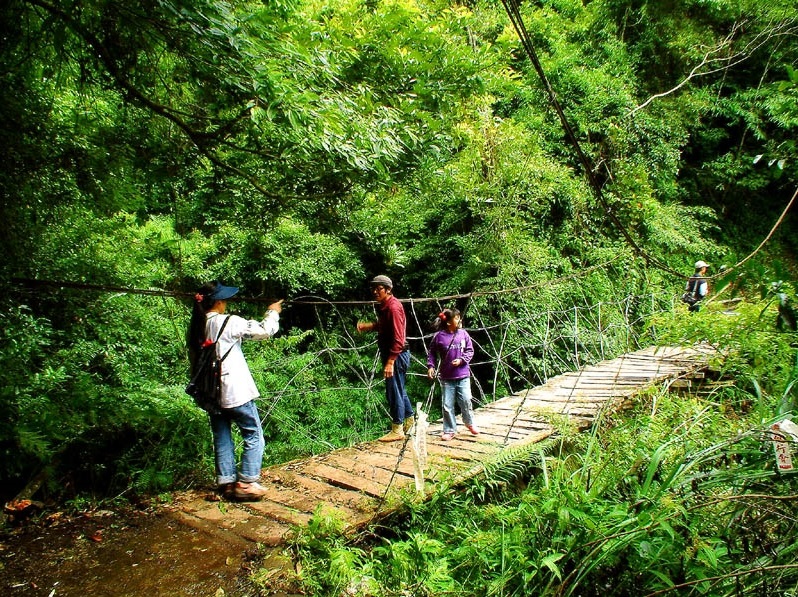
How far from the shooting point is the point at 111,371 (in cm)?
291

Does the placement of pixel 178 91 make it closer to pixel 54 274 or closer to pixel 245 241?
pixel 54 274

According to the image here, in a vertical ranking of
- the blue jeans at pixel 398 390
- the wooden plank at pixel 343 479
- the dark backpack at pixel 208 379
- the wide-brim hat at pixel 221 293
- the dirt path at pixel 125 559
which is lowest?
the wooden plank at pixel 343 479

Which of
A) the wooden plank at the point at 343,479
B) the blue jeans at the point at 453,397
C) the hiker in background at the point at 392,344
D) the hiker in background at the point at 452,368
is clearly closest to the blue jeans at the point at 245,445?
the wooden plank at the point at 343,479

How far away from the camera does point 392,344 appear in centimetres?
321

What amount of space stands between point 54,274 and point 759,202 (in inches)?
475

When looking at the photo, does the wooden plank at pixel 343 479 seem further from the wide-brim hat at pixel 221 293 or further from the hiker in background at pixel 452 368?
the wide-brim hat at pixel 221 293

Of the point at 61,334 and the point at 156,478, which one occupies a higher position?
the point at 61,334

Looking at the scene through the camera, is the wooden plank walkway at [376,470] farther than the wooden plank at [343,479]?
No

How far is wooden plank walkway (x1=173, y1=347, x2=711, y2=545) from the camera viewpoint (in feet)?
7.04

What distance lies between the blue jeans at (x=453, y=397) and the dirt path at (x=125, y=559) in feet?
5.97

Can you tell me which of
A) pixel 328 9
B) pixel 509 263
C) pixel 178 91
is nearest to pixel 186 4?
pixel 178 91

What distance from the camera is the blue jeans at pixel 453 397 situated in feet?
11.3

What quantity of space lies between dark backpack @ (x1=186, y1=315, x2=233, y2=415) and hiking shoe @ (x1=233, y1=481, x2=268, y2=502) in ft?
1.30

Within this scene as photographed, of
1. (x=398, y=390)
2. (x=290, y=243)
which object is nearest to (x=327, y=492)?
(x=398, y=390)
